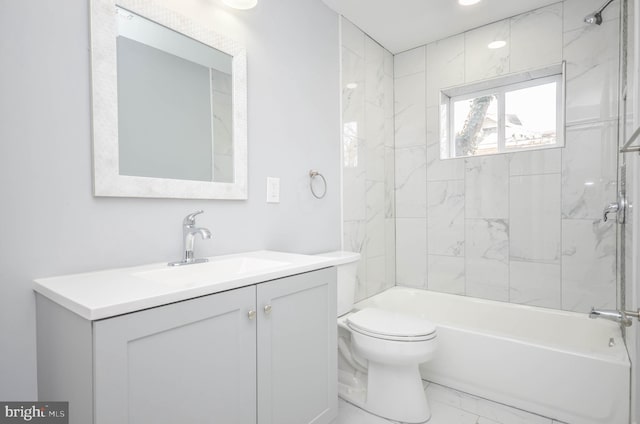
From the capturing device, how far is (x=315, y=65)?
2.10m

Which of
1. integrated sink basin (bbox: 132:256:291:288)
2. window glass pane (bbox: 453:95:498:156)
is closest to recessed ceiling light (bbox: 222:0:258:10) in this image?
integrated sink basin (bbox: 132:256:291:288)

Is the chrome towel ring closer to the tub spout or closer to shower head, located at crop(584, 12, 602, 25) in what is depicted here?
the tub spout

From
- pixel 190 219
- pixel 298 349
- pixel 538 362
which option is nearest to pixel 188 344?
pixel 298 349

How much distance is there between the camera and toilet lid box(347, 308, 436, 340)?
166cm

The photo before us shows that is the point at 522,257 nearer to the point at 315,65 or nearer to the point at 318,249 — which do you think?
the point at 318,249

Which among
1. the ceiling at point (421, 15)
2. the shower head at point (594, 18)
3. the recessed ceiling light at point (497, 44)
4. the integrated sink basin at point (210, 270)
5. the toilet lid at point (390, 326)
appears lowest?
the toilet lid at point (390, 326)

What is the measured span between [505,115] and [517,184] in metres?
0.62

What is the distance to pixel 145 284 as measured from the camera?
954 millimetres

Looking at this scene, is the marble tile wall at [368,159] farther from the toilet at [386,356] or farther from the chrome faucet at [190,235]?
the chrome faucet at [190,235]

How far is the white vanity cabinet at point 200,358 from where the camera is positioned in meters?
0.76

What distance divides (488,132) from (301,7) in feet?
5.75

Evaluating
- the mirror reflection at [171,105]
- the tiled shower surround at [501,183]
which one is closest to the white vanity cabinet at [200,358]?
A: the mirror reflection at [171,105]

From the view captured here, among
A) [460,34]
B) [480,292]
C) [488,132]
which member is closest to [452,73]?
Result: [460,34]

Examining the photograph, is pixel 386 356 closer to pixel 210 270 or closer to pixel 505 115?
pixel 210 270
